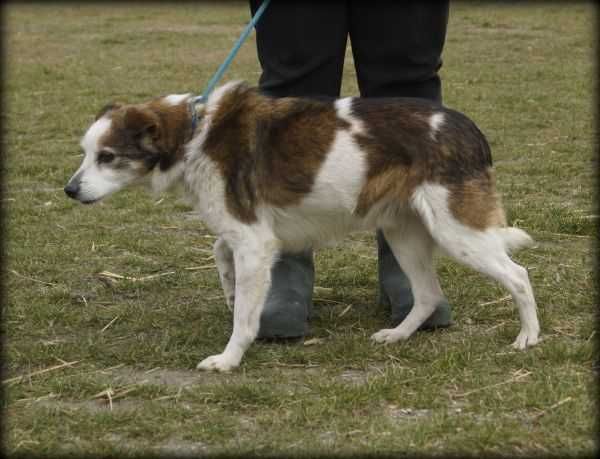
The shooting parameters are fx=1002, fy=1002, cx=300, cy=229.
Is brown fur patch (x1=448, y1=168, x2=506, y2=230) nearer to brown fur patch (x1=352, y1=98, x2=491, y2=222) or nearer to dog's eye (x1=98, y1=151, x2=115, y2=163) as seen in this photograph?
brown fur patch (x1=352, y1=98, x2=491, y2=222)

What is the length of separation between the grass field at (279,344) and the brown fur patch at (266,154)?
0.65 meters

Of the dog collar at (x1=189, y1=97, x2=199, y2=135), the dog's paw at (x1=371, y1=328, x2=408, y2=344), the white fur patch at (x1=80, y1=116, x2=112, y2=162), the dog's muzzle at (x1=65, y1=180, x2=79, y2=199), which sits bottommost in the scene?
the dog's paw at (x1=371, y1=328, x2=408, y2=344)

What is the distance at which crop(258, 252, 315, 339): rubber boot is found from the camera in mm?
4320

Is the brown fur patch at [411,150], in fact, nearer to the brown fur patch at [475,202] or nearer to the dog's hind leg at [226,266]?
the brown fur patch at [475,202]

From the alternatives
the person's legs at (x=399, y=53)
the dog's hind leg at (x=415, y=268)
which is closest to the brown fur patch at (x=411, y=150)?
the dog's hind leg at (x=415, y=268)

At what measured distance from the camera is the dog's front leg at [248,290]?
402cm

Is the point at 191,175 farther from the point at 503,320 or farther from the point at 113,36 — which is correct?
the point at 113,36

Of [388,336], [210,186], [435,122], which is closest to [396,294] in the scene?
[388,336]

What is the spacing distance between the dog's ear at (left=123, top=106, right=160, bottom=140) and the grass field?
895 millimetres

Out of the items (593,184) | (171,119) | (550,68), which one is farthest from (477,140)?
(550,68)

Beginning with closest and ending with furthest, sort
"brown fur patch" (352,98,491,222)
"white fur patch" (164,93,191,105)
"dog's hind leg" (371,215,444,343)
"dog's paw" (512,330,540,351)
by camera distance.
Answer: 1. "brown fur patch" (352,98,491,222)
2. "dog's paw" (512,330,540,351)
3. "white fur patch" (164,93,191,105)
4. "dog's hind leg" (371,215,444,343)

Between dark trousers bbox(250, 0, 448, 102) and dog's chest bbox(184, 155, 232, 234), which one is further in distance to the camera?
dark trousers bbox(250, 0, 448, 102)

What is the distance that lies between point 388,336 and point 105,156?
1.40m

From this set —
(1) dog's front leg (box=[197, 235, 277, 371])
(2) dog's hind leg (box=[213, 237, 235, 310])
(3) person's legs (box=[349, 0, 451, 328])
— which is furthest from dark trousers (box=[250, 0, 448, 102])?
(1) dog's front leg (box=[197, 235, 277, 371])
